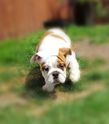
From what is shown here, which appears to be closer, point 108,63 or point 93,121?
point 93,121

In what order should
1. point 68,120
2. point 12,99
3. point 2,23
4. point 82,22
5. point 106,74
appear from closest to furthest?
point 68,120
point 12,99
point 106,74
point 2,23
point 82,22

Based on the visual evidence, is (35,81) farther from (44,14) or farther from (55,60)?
(44,14)

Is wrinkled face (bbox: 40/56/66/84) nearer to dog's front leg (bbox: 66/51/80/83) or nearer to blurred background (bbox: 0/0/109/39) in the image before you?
dog's front leg (bbox: 66/51/80/83)

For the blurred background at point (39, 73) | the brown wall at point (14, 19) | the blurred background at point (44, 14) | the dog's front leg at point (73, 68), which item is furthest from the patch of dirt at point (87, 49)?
the brown wall at point (14, 19)

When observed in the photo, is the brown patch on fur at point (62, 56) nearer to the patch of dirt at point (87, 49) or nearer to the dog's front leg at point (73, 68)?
the dog's front leg at point (73, 68)

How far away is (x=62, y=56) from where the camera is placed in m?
1.41

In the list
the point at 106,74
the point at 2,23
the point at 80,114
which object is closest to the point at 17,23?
the point at 2,23

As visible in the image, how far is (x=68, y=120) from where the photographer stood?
6754 mm

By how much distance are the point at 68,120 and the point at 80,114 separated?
318 millimetres

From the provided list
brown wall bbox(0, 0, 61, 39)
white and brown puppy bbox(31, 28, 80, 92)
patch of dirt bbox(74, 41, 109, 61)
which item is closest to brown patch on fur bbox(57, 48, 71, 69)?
white and brown puppy bbox(31, 28, 80, 92)

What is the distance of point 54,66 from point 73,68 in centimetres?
5

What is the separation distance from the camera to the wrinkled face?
1.39m

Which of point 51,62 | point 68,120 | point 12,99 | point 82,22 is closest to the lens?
point 51,62

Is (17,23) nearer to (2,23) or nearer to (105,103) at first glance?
(2,23)
